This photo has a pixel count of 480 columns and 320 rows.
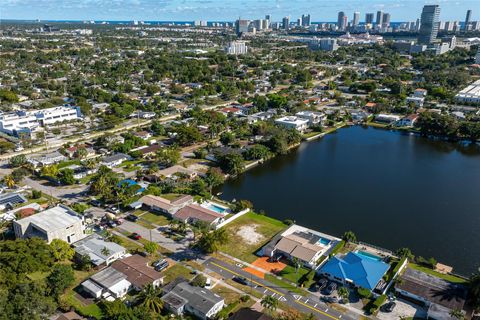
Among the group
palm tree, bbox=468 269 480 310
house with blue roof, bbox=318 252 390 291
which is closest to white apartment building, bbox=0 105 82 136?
house with blue roof, bbox=318 252 390 291

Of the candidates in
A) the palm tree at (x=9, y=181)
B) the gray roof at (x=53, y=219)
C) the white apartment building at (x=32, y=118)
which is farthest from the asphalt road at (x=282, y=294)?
the white apartment building at (x=32, y=118)

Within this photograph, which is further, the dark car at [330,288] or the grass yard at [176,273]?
the grass yard at [176,273]

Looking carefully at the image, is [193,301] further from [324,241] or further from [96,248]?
[324,241]

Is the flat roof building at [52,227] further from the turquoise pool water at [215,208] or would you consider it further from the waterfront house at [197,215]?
the turquoise pool water at [215,208]

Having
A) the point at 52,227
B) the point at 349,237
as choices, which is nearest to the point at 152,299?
the point at 52,227

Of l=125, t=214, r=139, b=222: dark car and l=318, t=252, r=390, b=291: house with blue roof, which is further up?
l=318, t=252, r=390, b=291: house with blue roof

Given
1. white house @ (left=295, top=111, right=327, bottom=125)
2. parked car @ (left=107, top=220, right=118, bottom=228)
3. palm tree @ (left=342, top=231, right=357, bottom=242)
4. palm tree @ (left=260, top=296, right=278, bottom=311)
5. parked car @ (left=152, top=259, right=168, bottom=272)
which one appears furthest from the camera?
white house @ (left=295, top=111, right=327, bottom=125)

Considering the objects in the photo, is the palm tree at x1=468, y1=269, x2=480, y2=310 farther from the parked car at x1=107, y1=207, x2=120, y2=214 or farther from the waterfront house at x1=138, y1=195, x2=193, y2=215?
the parked car at x1=107, y1=207, x2=120, y2=214
